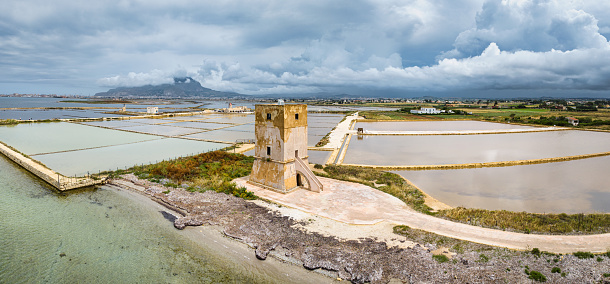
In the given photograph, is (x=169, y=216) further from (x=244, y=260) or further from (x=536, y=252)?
(x=536, y=252)

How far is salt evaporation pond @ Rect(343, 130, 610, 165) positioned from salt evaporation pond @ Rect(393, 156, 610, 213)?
2.90 metres

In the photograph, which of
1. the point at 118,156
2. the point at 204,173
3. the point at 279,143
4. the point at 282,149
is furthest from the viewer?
the point at 118,156

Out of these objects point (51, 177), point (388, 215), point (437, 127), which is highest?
point (437, 127)

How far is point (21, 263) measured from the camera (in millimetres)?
9289

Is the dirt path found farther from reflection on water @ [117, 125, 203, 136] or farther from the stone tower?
reflection on water @ [117, 125, 203, 136]

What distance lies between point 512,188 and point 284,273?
1481cm

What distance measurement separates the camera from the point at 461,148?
29109mm

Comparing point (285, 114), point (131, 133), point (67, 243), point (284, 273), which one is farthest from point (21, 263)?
point (131, 133)

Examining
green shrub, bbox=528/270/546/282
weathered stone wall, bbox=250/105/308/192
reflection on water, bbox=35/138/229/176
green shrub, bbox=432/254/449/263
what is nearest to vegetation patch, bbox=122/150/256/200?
weathered stone wall, bbox=250/105/308/192

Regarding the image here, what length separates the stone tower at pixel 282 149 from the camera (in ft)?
47.1

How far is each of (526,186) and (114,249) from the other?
67.9 ft

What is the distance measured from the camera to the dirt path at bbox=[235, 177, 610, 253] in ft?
31.5

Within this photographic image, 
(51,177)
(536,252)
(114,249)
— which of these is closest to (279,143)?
(114,249)

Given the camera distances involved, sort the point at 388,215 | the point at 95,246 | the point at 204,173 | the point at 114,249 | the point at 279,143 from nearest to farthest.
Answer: the point at 114,249 → the point at 95,246 → the point at 388,215 → the point at 279,143 → the point at 204,173
